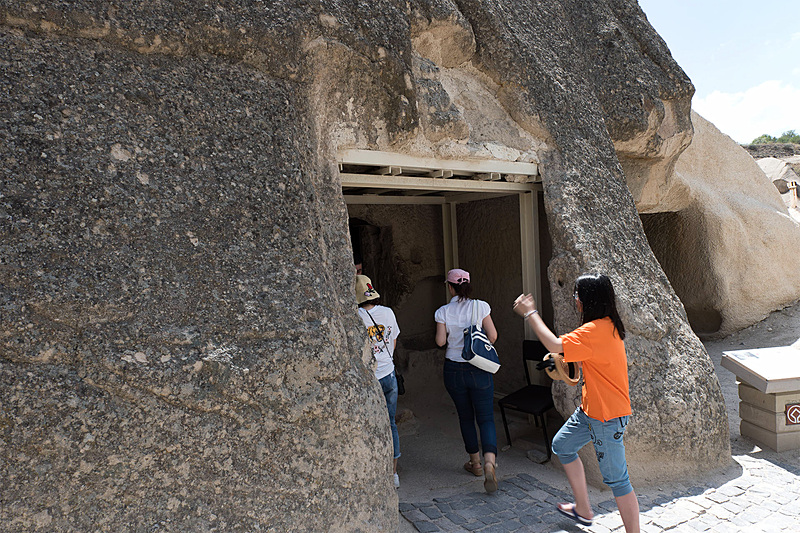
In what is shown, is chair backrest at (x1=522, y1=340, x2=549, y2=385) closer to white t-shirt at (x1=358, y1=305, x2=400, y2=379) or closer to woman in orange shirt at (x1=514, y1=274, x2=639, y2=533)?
white t-shirt at (x1=358, y1=305, x2=400, y2=379)

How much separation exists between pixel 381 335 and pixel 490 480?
1.09m

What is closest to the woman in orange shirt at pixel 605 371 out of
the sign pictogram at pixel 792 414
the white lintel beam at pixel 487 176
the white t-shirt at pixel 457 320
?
the white t-shirt at pixel 457 320

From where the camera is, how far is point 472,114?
12.8 ft

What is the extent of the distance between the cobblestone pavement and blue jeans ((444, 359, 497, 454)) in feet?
1.13

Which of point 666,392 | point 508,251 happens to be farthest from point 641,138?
point 666,392

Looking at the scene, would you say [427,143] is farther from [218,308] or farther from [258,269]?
[218,308]

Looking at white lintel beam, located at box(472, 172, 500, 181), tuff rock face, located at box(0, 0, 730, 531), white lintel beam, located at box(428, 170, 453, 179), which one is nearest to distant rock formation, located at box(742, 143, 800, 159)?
white lintel beam, located at box(472, 172, 500, 181)

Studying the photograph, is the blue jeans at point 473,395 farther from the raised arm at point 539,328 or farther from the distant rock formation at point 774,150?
the distant rock formation at point 774,150

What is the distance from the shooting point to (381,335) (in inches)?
129

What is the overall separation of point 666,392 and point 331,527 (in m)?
2.43

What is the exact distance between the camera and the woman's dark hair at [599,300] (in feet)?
8.58

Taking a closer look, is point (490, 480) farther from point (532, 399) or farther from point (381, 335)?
point (381, 335)

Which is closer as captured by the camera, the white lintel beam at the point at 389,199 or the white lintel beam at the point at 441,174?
the white lintel beam at the point at 441,174

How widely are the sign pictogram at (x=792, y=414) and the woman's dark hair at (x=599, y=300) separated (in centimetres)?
242
